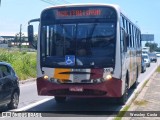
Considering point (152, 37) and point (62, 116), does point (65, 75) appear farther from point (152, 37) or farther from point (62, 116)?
→ point (152, 37)

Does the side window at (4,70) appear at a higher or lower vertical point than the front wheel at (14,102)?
higher

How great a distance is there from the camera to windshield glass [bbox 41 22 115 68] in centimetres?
1168

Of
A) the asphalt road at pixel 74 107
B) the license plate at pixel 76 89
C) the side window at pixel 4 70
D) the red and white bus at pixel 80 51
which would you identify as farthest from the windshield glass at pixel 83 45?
the asphalt road at pixel 74 107

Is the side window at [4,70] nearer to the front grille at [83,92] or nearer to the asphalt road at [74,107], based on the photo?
the asphalt road at [74,107]

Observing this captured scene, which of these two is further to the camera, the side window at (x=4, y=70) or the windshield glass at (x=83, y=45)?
the side window at (x=4, y=70)

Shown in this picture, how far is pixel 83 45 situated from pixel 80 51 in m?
0.20

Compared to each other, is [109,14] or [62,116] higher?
[109,14]

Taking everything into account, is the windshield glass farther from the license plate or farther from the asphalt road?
the asphalt road

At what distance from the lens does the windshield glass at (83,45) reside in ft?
38.3

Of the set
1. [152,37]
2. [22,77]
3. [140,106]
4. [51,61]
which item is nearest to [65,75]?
[51,61]

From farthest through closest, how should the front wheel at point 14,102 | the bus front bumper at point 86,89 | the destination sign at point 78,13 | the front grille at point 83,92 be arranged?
the front wheel at point 14,102 → the destination sign at point 78,13 → the front grille at point 83,92 → the bus front bumper at point 86,89

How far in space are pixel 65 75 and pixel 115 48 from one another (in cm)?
171

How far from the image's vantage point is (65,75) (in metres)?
11.8

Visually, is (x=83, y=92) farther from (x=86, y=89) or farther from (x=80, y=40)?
(x=80, y=40)
